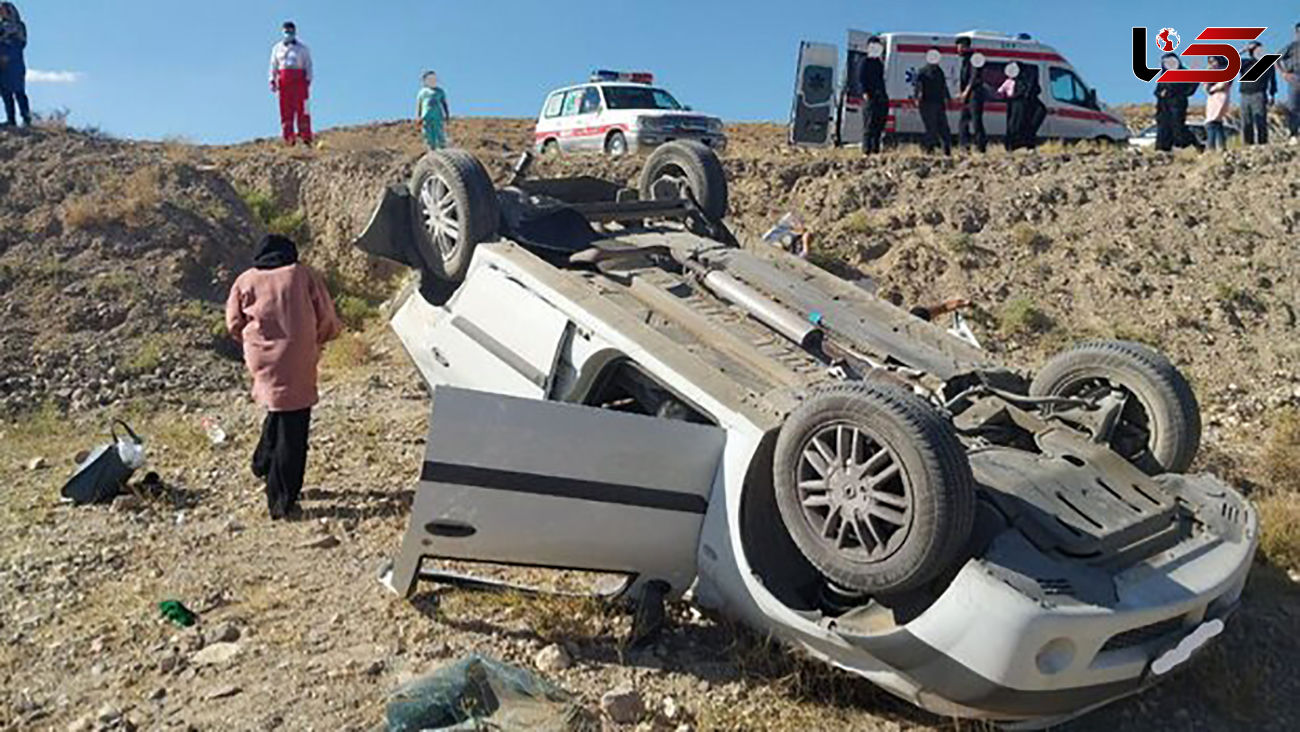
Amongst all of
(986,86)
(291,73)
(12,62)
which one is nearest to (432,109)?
(291,73)

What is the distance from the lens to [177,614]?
4.21m

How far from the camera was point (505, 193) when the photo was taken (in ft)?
19.8

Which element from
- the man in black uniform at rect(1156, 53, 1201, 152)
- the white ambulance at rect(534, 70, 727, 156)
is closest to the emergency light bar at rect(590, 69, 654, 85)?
the white ambulance at rect(534, 70, 727, 156)

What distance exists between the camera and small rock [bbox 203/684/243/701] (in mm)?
3652

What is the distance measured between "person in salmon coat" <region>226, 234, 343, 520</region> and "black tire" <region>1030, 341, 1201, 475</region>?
11.5 ft

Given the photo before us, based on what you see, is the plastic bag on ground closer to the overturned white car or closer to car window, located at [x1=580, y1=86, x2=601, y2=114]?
the overturned white car

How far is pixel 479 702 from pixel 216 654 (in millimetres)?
1178

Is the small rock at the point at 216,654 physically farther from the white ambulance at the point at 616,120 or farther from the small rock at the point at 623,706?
the white ambulance at the point at 616,120

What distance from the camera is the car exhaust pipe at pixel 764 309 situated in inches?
178

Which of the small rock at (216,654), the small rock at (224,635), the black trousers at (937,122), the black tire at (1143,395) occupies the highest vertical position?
the black trousers at (937,122)

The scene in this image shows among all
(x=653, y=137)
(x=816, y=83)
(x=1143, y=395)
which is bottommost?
(x=1143, y=395)

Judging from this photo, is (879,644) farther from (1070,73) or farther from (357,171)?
(1070,73)

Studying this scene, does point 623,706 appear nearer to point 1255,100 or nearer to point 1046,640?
point 1046,640

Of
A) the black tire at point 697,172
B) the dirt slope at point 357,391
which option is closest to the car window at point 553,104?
the dirt slope at point 357,391
